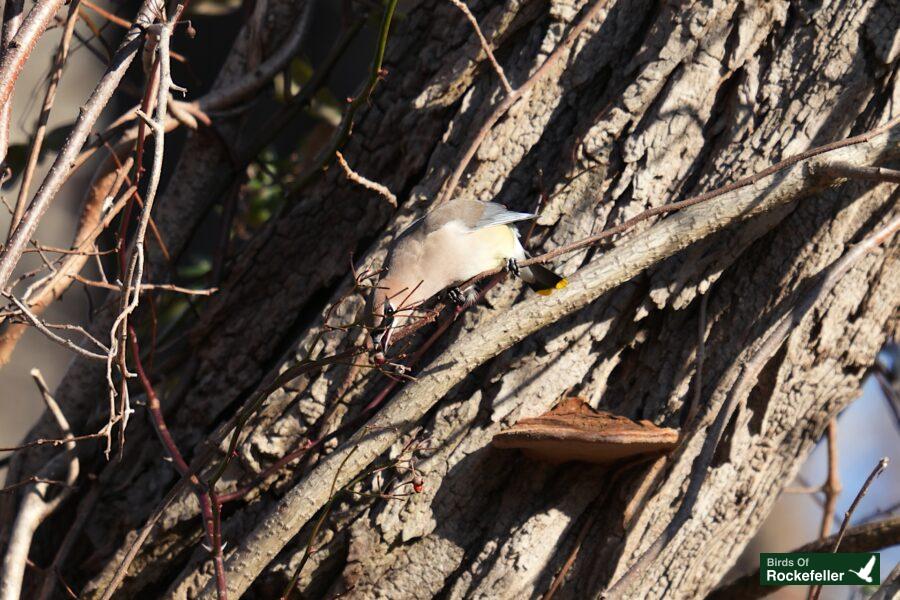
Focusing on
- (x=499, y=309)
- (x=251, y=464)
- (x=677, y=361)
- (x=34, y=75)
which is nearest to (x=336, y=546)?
(x=251, y=464)

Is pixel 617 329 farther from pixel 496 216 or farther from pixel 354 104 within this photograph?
pixel 354 104

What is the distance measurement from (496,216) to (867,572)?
5.05 feet

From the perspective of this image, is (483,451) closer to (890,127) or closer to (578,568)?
(578,568)

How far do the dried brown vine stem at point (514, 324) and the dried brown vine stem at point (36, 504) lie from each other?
2.47 ft

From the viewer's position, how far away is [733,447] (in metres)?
2.59

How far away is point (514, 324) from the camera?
237 cm

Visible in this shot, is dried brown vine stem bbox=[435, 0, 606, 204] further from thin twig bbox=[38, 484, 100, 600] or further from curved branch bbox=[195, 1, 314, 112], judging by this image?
thin twig bbox=[38, 484, 100, 600]

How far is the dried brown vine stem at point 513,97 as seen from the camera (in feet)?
8.63

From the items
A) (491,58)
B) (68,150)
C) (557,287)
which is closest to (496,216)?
(557,287)

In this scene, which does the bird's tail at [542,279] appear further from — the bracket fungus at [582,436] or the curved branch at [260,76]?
the curved branch at [260,76]

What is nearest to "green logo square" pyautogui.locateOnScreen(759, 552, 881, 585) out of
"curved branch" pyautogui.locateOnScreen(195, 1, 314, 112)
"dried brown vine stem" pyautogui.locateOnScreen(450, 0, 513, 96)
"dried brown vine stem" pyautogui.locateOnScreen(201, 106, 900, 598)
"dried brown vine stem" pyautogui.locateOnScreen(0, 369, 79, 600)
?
"dried brown vine stem" pyautogui.locateOnScreen(201, 106, 900, 598)

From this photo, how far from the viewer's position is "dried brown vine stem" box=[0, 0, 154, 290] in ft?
6.42

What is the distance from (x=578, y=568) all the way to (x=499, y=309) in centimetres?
78

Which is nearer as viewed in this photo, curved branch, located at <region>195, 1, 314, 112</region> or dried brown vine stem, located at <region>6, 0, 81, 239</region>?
dried brown vine stem, located at <region>6, 0, 81, 239</region>
